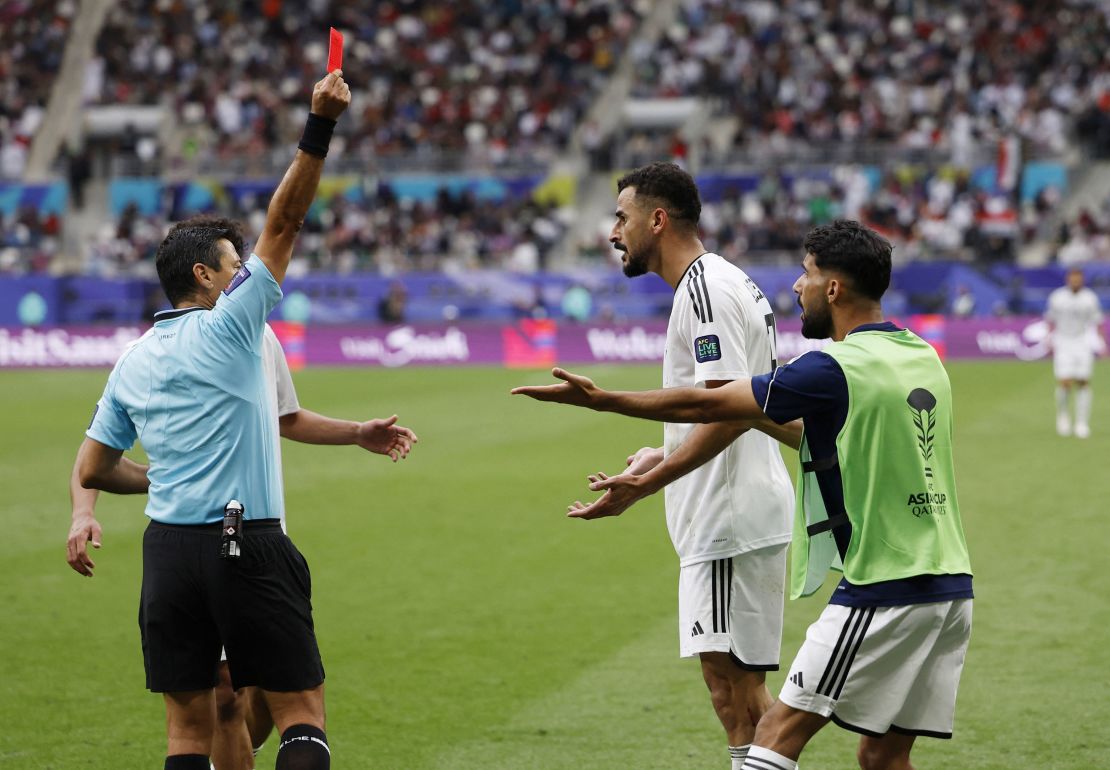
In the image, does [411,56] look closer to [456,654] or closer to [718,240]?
[718,240]

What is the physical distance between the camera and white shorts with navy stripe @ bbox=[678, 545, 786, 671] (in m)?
5.06

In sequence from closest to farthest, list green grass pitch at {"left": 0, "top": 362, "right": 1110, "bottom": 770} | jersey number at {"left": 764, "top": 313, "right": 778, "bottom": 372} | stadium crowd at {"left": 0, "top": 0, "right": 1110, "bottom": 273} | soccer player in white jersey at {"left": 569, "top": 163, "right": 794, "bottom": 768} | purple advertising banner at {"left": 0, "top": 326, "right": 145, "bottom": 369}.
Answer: soccer player in white jersey at {"left": 569, "top": 163, "right": 794, "bottom": 768}, jersey number at {"left": 764, "top": 313, "right": 778, "bottom": 372}, green grass pitch at {"left": 0, "top": 362, "right": 1110, "bottom": 770}, purple advertising banner at {"left": 0, "top": 326, "right": 145, "bottom": 369}, stadium crowd at {"left": 0, "top": 0, "right": 1110, "bottom": 273}

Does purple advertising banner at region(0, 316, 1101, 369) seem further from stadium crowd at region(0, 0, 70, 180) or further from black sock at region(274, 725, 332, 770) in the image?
black sock at region(274, 725, 332, 770)

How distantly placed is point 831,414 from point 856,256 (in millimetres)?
523

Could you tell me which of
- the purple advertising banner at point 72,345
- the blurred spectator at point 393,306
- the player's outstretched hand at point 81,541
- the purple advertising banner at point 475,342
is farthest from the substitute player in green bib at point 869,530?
the blurred spectator at point 393,306

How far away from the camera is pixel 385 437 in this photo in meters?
5.58

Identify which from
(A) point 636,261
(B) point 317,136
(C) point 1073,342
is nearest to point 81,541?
(B) point 317,136

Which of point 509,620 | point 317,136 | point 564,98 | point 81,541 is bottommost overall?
point 509,620

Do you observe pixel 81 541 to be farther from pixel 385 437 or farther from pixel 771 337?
pixel 771 337

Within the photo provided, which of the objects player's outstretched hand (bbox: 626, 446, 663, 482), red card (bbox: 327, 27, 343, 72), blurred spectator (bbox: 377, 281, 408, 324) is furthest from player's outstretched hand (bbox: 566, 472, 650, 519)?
blurred spectator (bbox: 377, 281, 408, 324)

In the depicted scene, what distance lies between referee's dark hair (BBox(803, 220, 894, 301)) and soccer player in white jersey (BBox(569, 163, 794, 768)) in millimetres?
605

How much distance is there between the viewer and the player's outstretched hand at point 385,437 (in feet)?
18.2

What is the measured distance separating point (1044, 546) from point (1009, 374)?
15080 millimetres

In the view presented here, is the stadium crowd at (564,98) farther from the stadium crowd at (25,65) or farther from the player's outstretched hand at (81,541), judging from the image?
the player's outstretched hand at (81,541)
